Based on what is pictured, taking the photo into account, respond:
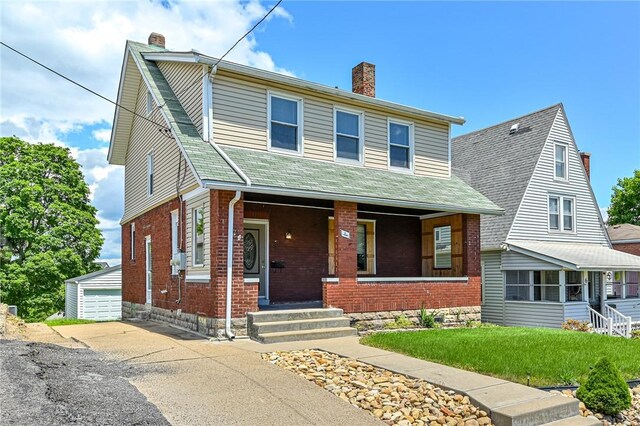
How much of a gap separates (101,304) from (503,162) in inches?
792

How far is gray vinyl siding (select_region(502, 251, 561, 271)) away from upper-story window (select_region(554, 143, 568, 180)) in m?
4.64

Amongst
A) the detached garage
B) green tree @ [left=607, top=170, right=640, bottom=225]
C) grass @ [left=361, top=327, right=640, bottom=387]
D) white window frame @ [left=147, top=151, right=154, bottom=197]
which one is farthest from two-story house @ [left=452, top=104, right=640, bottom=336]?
the detached garage

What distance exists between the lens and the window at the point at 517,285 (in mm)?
18703

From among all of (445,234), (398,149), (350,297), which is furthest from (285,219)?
(445,234)

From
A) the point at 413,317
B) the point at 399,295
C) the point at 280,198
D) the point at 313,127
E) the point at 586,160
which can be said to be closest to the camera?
the point at 399,295

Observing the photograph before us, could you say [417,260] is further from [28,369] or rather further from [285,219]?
[28,369]

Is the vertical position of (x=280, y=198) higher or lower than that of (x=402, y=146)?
lower

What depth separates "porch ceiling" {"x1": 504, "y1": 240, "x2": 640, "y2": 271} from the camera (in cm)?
1695

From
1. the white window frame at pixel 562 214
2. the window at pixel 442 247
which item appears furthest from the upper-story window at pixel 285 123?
the white window frame at pixel 562 214

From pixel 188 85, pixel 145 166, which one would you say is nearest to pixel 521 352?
pixel 188 85

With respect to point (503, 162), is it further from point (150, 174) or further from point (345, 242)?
point (150, 174)

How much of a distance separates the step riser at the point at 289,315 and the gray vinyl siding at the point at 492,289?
33.2 feet

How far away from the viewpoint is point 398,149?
1483cm

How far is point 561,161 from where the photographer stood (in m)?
21.1
